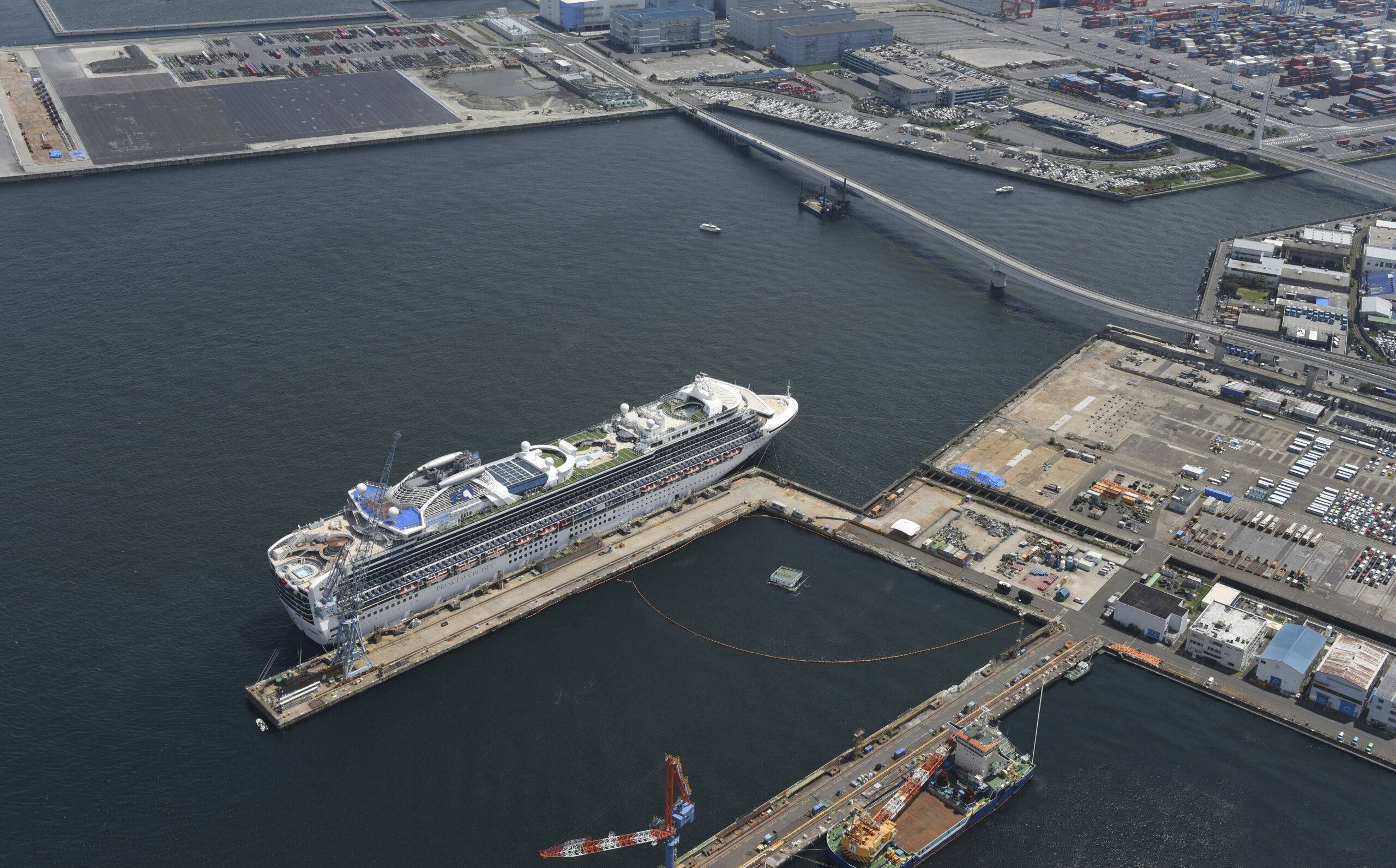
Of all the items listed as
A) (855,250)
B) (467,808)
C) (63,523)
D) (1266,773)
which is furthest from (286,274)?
(1266,773)

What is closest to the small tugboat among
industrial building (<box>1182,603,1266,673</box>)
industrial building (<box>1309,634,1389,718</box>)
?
industrial building (<box>1182,603,1266,673</box>)

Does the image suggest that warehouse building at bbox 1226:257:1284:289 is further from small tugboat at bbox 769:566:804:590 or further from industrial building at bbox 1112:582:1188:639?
small tugboat at bbox 769:566:804:590

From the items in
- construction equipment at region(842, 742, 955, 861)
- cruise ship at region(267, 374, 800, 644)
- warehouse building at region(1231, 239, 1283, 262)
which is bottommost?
construction equipment at region(842, 742, 955, 861)

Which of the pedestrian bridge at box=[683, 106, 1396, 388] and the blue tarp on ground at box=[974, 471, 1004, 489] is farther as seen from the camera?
the pedestrian bridge at box=[683, 106, 1396, 388]

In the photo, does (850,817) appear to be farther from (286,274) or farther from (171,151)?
(171,151)

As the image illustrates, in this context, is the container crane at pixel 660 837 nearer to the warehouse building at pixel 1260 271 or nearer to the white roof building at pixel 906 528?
the white roof building at pixel 906 528

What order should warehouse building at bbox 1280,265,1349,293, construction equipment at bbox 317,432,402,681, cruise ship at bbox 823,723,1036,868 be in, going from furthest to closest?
warehouse building at bbox 1280,265,1349,293, construction equipment at bbox 317,432,402,681, cruise ship at bbox 823,723,1036,868
